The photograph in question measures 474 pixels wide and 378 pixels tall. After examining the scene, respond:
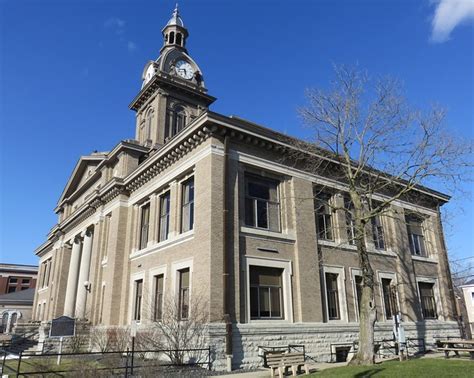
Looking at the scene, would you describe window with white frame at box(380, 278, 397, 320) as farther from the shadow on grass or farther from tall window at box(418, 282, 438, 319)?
the shadow on grass

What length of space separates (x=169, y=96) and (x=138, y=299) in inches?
813

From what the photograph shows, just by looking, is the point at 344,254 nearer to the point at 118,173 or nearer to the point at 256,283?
the point at 256,283

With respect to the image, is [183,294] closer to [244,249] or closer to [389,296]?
[244,249]

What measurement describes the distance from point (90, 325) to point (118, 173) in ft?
33.5

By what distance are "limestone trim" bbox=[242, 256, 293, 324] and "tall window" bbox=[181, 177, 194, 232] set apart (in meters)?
3.64

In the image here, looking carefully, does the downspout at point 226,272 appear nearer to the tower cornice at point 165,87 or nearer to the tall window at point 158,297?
the tall window at point 158,297

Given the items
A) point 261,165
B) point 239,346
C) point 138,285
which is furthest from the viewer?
point 138,285

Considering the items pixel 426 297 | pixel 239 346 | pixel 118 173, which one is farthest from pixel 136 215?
pixel 426 297

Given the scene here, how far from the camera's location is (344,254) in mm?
21797

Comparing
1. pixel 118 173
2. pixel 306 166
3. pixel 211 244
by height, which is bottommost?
pixel 211 244

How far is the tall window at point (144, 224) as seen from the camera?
23.9m

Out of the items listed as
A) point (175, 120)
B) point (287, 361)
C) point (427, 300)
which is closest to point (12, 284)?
point (175, 120)

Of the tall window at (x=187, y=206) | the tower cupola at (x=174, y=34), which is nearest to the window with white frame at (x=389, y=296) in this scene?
the tall window at (x=187, y=206)

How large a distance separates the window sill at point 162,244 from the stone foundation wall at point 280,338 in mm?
4902
